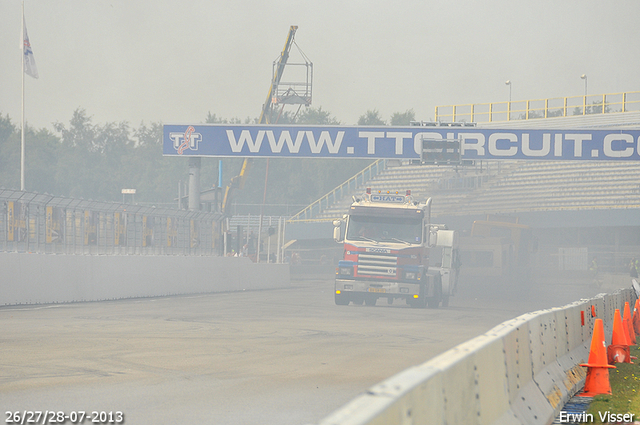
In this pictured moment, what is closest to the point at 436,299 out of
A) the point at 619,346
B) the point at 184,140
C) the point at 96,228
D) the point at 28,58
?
the point at 96,228

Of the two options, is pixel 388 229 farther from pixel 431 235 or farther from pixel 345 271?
pixel 345 271

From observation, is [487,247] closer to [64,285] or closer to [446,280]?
[446,280]

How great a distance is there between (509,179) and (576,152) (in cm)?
2577

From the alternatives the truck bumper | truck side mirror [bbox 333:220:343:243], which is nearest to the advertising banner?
truck side mirror [bbox 333:220:343:243]

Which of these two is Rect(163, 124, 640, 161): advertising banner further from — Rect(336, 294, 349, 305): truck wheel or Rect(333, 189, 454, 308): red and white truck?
Rect(336, 294, 349, 305): truck wheel

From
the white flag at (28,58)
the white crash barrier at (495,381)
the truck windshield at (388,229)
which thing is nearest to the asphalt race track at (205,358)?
the white crash barrier at (495,381)

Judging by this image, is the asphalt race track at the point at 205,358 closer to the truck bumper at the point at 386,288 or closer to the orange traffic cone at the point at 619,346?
the orange traffic cone at the point at 619,346

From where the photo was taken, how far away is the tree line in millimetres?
112500

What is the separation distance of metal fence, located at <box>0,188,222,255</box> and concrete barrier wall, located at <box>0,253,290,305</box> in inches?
13.5

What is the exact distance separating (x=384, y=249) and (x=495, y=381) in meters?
19.1

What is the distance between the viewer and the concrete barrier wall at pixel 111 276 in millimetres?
21562

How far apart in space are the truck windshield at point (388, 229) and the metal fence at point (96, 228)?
722 cm

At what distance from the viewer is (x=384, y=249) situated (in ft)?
82.4

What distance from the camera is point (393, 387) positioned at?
3.74 m
